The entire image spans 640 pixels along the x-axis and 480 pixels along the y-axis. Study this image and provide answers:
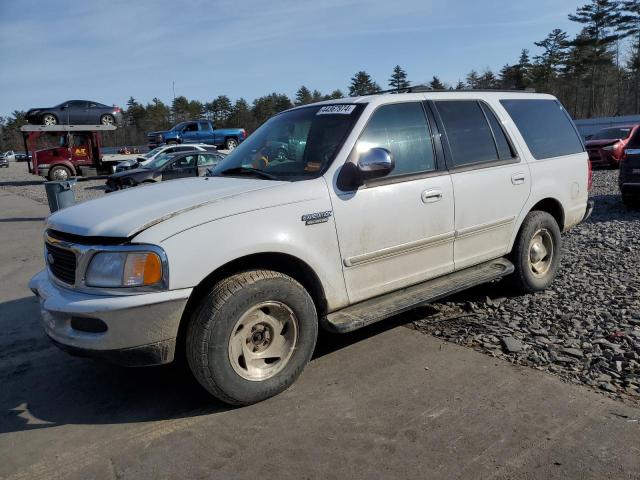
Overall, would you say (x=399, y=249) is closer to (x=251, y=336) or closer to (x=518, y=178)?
(x=251, y=336)

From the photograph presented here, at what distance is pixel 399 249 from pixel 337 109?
1.20m

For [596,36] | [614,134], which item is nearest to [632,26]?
[596,36]

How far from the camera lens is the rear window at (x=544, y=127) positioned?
16.4 ft

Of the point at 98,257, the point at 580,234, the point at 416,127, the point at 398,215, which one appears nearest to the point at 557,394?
the point at 398,215

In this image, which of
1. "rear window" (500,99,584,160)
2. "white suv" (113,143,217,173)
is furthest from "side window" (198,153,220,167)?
"rear window" (500,99,584,160)

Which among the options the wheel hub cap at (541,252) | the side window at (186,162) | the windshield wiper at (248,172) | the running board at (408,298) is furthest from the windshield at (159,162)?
the running board at (408,298)

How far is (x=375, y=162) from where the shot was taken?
11.5 ft

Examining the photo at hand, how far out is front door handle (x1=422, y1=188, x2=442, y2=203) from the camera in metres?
3.96

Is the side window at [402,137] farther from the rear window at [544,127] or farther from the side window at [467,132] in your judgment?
the rear window at [544,127]

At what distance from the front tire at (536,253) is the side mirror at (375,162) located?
1.99m

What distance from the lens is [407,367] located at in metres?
3.73

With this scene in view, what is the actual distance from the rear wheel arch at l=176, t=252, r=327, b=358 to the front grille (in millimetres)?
706

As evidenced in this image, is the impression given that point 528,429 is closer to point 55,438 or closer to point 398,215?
point 398,215

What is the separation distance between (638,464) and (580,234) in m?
5.96
